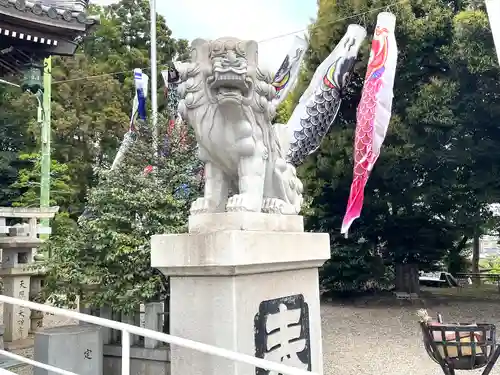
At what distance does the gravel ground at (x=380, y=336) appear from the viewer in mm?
6340

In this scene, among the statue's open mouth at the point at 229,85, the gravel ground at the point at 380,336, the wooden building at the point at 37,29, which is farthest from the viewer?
the wooden building at the point at 37,29

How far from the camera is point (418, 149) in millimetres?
10250

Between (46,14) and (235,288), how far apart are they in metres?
5.58

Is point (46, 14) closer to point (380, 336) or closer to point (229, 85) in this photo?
point (229, 85)

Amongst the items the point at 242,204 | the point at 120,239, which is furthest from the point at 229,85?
the point at 120,239

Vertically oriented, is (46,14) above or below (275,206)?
above

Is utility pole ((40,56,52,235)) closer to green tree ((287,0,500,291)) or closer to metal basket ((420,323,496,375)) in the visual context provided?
green tree ((287,0,500,291))

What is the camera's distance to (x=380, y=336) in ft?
27.1

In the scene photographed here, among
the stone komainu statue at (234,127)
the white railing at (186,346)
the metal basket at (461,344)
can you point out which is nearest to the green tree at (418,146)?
the metal basket at (461,344)

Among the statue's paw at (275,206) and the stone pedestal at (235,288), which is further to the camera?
the statue's paw at (275,206)

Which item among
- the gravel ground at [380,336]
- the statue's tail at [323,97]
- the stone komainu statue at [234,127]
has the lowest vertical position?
the gravel ground at [380,336]

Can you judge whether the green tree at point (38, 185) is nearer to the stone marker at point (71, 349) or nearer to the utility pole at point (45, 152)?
the utility pole at point (45, 152)

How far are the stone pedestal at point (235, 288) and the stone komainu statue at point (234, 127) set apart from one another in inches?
8.0

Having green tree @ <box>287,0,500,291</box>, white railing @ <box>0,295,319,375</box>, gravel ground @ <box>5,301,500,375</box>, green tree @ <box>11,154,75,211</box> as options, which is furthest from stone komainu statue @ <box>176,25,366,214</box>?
green tree @ <box>11,154,75,211</box>
